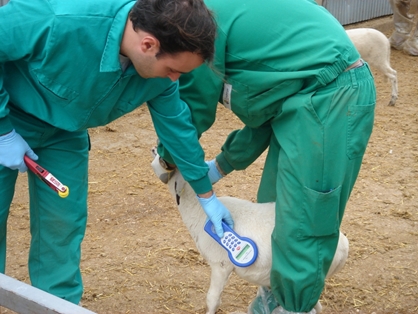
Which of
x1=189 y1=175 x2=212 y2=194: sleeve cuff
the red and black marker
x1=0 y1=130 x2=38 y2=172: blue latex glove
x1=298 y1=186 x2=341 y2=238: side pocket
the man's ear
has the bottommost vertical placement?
x1=189 y1=175 x2=212 y2=194: sleeve cuff

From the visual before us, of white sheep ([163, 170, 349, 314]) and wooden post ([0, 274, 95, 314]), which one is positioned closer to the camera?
wooden post ([0, 274, 95, 314])

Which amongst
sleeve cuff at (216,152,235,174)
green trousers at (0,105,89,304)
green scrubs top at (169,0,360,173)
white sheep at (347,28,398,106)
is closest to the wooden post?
green trousers at (0,105,89,304)

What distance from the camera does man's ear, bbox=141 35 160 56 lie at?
2057mm

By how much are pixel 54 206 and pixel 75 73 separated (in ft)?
2.50

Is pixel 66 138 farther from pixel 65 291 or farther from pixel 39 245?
pixel 65 291

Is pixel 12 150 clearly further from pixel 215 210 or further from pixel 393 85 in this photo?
pixel 393 85

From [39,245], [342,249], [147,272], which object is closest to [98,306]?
[147,272]

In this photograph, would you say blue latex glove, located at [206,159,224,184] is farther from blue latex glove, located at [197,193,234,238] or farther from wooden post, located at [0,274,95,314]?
wooden post, located at [0,274,95,314]

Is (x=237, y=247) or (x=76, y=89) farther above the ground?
(x=76, y=89)

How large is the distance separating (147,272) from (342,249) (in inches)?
52.7

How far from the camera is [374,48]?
270 inches

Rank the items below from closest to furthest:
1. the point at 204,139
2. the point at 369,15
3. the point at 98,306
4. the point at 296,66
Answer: the point at 296,66, the point at 98,306, the point at 204,139, the point at 369,15

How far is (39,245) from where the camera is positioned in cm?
291

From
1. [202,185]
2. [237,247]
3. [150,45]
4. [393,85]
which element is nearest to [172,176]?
[202,185]
